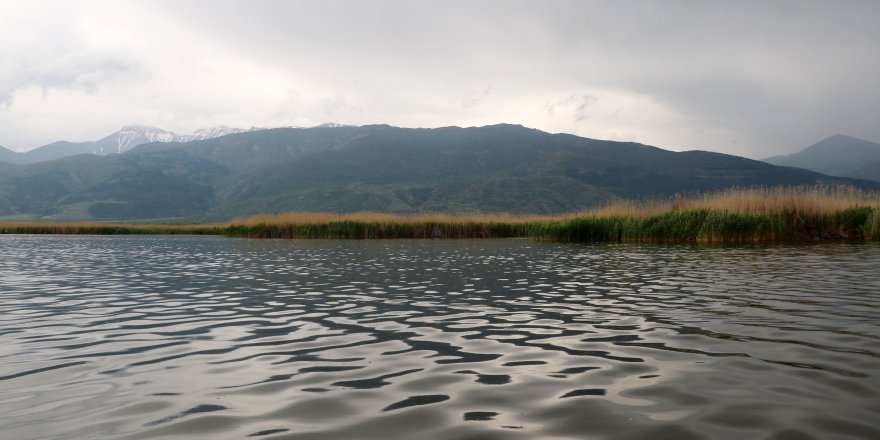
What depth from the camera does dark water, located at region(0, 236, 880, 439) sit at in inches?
161

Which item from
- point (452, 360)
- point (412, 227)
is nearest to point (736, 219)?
point (412, 227)

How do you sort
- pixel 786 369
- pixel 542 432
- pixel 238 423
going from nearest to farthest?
pixel 542 432, pixel 238 423, pixel 786 369

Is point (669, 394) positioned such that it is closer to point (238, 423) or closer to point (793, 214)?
point (238, 423)

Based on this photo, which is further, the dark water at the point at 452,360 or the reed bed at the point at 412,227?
the reed bed at the point at 412,227

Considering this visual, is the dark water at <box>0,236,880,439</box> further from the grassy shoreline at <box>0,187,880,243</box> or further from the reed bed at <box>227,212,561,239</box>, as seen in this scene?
the reed bed at <box>227,212,561,239</box>

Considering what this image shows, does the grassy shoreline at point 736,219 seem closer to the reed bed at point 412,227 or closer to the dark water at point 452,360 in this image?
the reed bed at point 412,227

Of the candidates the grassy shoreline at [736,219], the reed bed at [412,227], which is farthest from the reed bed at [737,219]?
the reed bed at [412,227]

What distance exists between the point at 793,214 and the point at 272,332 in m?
29.6

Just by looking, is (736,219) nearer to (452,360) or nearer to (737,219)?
(737,219)

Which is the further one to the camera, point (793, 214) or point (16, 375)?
point (793, 214)

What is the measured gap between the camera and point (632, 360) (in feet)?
19.1

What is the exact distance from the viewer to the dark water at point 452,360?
4.08m

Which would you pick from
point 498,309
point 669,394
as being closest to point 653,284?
point 498,309

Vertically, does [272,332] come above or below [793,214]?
below
